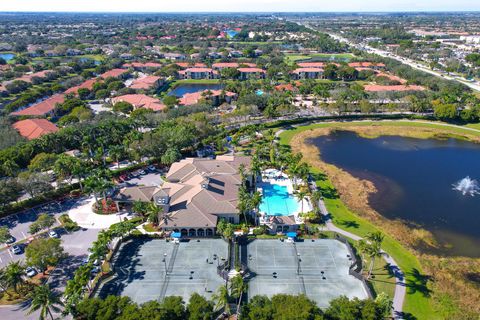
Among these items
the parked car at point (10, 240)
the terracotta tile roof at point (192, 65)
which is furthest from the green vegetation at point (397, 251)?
the terracotta tile roof at point (192, 65)

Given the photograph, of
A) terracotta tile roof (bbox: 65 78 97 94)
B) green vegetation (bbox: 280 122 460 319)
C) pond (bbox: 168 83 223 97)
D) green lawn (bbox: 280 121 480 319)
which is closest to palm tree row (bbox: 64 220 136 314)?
green vegetation (bbox: 280 122 460 319)

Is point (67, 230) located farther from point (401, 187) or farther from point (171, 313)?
point (401, 187)

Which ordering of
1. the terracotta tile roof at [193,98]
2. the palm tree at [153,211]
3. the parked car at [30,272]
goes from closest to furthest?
1. the parked car at [30,272]
2. the palm tree at [153,211]
3. the terracotta tile roof at [193,98]

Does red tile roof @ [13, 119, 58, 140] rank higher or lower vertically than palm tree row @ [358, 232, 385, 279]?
higher

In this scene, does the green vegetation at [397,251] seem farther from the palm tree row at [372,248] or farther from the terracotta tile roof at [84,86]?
the terracotta tile roof at [84,86]

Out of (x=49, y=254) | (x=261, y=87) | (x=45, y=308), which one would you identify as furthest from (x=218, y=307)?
(x=261, y=87)

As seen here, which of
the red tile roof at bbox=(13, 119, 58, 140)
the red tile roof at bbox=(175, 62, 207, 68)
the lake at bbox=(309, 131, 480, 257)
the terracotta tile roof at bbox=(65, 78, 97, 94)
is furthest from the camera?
the red tile roof at bbox=(175, 62, 207, 68)

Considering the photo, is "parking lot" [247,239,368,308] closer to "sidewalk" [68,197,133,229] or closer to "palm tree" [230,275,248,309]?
"palm tree" [230,275,248,309]
